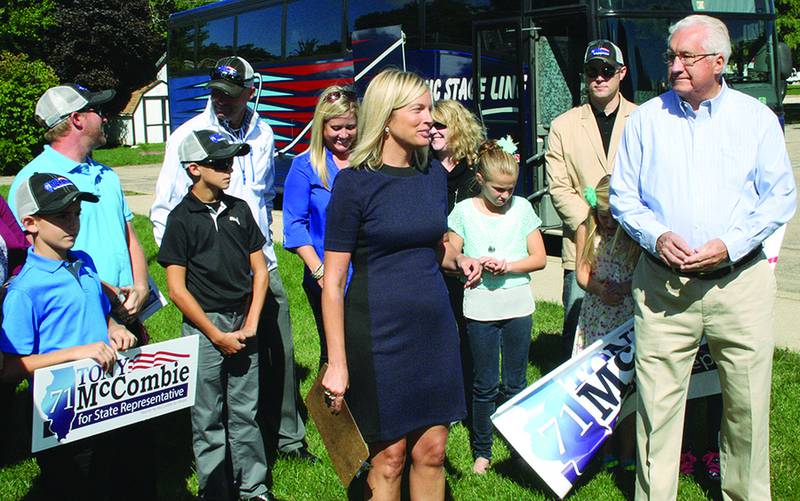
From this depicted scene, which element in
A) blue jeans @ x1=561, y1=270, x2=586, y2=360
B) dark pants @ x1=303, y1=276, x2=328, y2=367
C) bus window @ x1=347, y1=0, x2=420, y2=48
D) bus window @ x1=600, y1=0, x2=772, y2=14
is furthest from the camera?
bus window @ x1=347, y1=0, x2=420, y2=48

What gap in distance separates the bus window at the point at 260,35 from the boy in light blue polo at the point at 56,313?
43.7ft

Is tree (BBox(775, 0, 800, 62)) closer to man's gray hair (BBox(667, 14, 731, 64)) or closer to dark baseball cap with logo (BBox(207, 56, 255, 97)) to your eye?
man's gray hair (BBox(667, 14, 731, 64))

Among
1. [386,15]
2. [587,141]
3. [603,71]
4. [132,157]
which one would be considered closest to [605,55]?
[603,71]

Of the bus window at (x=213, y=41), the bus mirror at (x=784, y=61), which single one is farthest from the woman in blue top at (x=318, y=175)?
the bus window at (x=213, y=41)

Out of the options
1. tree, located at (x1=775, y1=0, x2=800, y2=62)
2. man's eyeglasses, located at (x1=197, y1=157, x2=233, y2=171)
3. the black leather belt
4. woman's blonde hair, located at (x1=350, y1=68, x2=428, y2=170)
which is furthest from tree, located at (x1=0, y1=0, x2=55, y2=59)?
the black leather belt

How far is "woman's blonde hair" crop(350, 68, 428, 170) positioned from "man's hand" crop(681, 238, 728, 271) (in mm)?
1350

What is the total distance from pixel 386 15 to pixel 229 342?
10.1 metres

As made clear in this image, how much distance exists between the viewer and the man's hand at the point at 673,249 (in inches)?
139

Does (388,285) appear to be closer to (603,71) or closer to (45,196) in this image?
(45,196)

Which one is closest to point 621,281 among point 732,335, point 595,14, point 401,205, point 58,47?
point 732,335

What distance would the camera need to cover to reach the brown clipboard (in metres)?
3.25

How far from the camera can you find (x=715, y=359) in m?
3.85

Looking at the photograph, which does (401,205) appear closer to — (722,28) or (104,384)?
(104,384)

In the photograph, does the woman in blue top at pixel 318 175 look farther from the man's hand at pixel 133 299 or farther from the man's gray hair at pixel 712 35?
the man's gray hair at pixel 712 35
